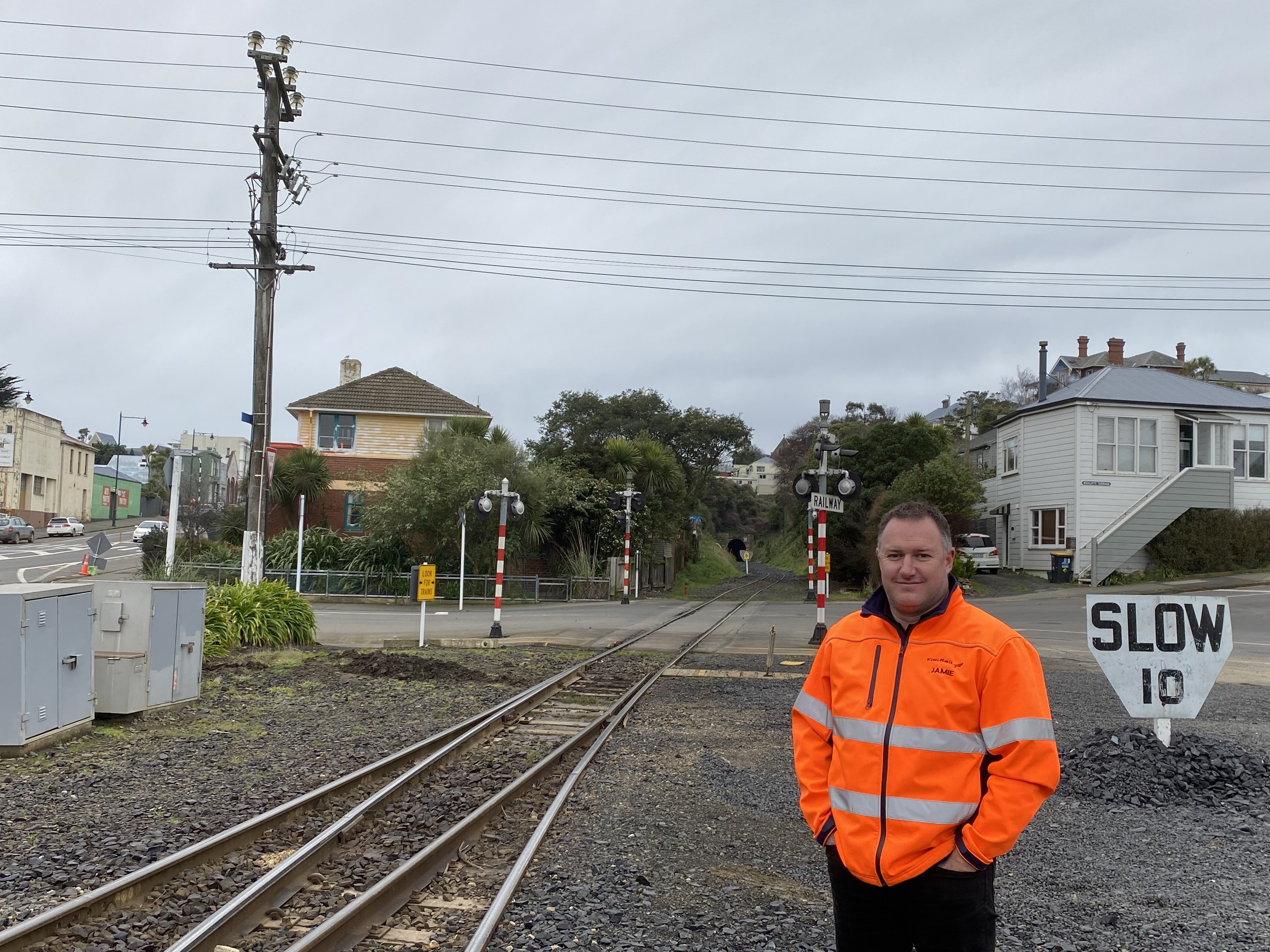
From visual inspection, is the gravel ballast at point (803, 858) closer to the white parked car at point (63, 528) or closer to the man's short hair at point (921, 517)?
the man's short hair at point (921, 517)

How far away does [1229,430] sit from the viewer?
36344 mm

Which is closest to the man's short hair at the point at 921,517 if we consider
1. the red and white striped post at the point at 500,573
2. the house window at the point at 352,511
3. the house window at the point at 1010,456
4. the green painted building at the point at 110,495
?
the red and white striped post at the point at 500,573

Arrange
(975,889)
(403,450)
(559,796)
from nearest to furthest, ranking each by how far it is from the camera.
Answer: (975,889)
(559,796)
(403,450)

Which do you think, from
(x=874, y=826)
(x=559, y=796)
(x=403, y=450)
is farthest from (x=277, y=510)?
(x=874, y=826)

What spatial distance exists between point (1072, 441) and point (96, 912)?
36.3 meters

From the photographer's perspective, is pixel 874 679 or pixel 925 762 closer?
pixel 925 762

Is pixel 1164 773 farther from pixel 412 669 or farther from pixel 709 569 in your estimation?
pixel 709 569

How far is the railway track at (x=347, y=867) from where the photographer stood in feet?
14.5

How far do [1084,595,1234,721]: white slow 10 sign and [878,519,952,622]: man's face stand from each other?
551 cm

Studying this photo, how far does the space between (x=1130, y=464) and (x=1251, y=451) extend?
4.39 meters

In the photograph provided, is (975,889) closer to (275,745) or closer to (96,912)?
(96,912)

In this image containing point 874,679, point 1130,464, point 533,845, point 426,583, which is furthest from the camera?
point 1130,464

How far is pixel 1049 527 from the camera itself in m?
37.4

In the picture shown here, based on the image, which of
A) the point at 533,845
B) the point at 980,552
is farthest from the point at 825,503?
the point at 980,552
